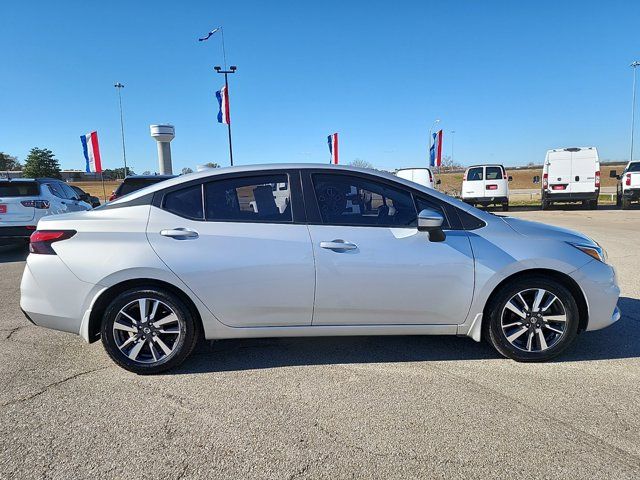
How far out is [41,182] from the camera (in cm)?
881

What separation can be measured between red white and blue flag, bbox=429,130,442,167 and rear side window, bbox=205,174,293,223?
26220mm

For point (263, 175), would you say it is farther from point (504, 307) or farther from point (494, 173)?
point (494, 173)

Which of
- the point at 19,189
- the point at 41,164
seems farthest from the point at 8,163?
the point at 19,189

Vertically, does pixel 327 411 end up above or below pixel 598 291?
below

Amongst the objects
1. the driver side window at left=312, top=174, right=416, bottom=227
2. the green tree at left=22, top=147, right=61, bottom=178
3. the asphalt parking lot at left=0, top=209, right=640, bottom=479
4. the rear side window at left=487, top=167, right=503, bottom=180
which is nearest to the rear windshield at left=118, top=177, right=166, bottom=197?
the asphalt parking lot at left=0, top=209, right=640, bottom=479

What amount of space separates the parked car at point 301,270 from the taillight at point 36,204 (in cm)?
619

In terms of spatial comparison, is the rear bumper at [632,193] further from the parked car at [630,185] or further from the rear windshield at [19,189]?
the rear windshield at [19,189]

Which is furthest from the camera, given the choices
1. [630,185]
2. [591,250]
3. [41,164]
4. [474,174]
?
[41,164]

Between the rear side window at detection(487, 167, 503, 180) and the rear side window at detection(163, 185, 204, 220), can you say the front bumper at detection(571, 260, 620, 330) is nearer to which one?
the rear side window at detection(163, 185, 204, 220)

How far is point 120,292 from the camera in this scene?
330cm

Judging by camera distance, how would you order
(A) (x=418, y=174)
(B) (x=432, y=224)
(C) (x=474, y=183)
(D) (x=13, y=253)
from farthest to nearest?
1. (C) (x=474, y=183)
2. (A) (x=418, y=174)
3. (D) (x=13, y=253)
4. (B) (x=432, y=224)

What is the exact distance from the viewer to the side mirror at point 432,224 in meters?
3.14

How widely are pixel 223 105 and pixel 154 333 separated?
75.1 ft

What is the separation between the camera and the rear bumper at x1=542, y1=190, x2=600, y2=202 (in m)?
16.8
